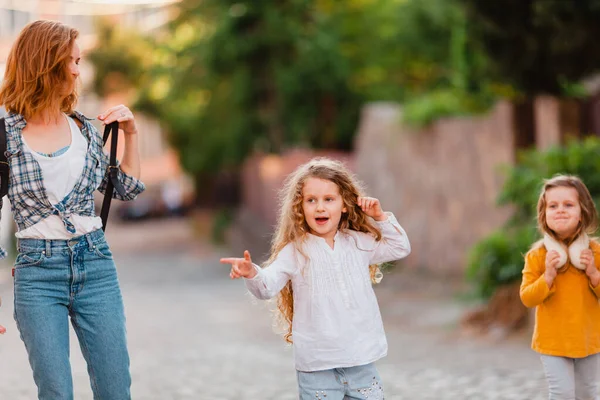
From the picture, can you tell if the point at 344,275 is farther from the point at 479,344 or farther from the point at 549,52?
the point at 549,52

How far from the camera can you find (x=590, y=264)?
4.34 m

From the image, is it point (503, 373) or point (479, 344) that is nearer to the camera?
point (503, 373)

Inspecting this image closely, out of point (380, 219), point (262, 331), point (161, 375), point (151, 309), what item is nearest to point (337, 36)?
point (151, 309)

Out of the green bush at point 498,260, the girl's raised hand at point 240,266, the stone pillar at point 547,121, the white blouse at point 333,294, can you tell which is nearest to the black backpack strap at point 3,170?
the girl's raised hand at point 240,266

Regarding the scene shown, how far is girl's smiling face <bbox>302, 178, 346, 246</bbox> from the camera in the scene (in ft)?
13.6

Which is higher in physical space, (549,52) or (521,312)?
(549,52)

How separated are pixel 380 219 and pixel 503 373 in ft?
12.0

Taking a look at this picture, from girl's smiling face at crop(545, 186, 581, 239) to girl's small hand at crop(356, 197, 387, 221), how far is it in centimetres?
79

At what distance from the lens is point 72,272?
3748mm

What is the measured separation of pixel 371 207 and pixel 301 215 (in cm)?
30

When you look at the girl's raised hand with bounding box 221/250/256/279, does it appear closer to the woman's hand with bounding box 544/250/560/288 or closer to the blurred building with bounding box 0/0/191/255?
the woman's hand with bounding box 544/250/560/288

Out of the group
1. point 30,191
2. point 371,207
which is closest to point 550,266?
point 371,207

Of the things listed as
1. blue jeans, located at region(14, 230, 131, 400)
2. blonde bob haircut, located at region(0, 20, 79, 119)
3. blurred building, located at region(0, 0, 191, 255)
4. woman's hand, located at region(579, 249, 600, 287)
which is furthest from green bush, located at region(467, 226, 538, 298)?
blurred building, located at region(0, 0, 191, 255)

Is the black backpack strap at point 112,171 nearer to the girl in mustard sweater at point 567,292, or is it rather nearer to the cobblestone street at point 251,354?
the cobblestone street at point 251,354
